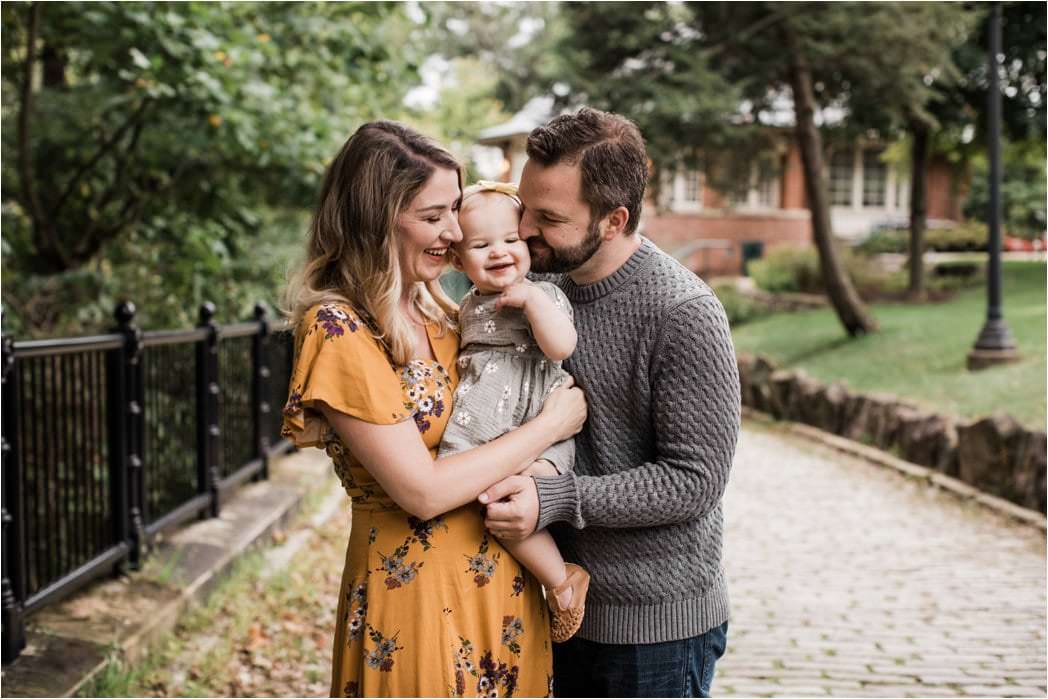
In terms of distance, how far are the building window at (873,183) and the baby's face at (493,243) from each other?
125 ft

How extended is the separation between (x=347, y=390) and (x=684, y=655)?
1.05m

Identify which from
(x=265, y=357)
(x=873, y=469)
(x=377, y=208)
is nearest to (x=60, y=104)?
(x=265, y=357)

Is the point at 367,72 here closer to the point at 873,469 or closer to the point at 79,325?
the point at 79,325

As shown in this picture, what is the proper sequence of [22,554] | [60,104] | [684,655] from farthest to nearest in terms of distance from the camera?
[60,104] → [22,554] → [684,655]

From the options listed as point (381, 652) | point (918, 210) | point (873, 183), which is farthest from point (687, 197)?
point (381, 652)

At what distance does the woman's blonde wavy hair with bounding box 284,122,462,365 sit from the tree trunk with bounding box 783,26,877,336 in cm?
1704

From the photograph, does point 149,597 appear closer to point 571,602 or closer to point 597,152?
point 571,602

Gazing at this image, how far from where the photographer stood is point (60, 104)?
27.3 ft

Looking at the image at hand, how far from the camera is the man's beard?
2.57m

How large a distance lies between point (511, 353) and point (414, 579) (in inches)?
22.8

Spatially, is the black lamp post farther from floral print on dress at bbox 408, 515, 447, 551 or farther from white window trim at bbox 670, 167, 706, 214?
white window trim at bbox 670, 167, 706, 214

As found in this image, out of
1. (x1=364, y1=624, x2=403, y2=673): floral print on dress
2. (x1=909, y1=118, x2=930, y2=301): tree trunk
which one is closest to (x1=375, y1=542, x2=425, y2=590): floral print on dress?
(x1=364, y1=624, x2=403, y2=673): floral print on dress

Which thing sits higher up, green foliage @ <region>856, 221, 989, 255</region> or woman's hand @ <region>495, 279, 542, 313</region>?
green foliage @ <region>856, 221, 989, 255</region>

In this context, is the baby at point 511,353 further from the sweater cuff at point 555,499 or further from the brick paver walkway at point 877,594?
the brick paver walkway at point 877,594
